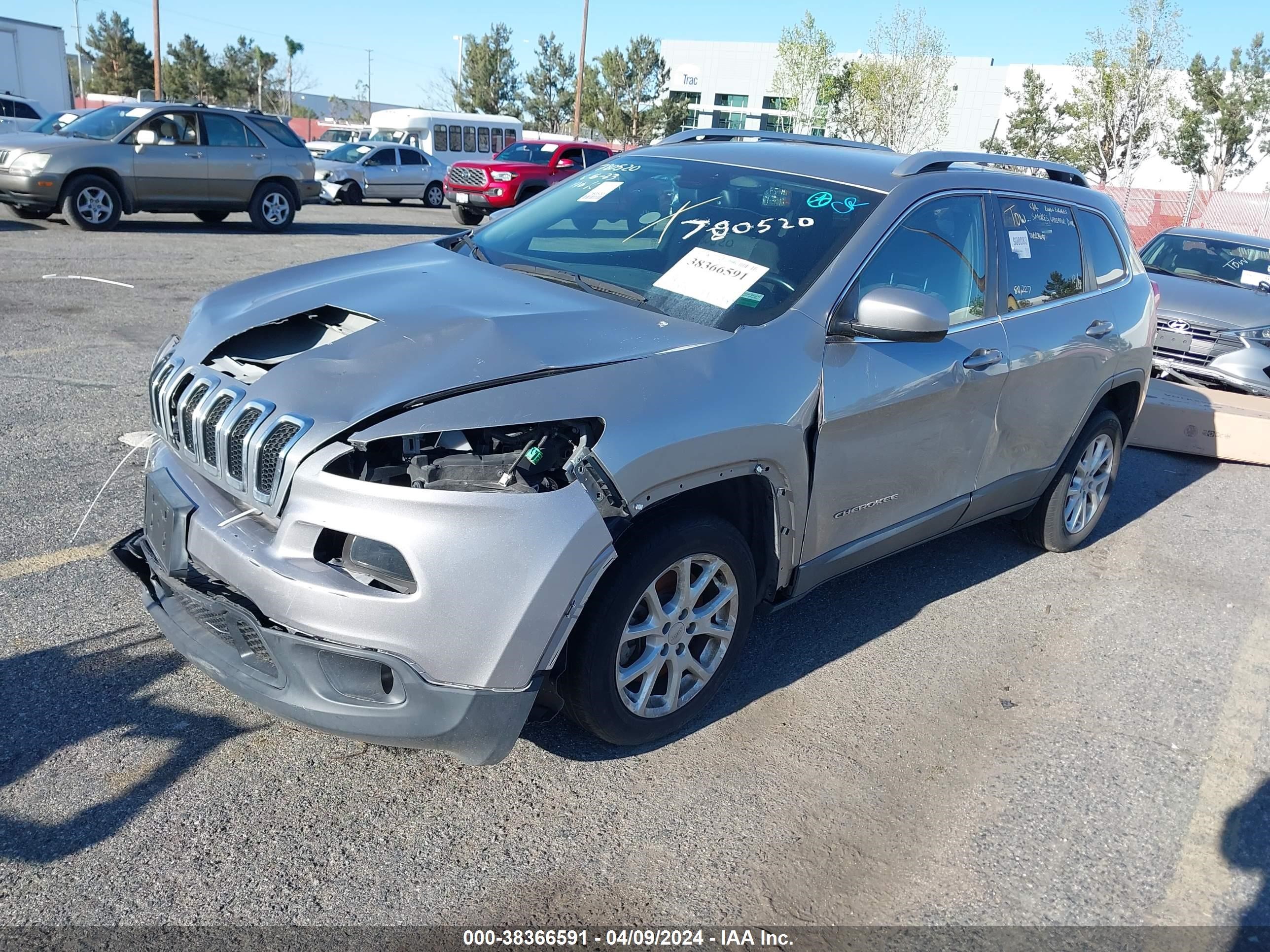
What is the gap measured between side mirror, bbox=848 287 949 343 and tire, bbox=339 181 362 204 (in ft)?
72.7

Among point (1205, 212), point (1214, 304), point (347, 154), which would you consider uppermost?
point (1205, 212)

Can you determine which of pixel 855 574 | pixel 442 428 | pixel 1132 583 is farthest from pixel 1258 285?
pixel 442 428

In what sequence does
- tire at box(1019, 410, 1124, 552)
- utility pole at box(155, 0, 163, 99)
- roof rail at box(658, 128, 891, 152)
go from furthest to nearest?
utility pole at box(155, 0, 163, 99), tire at box(1019, 410, 1124, 552), roof rail at box(658, 128, 891, 152)

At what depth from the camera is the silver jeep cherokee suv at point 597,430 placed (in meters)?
2.65

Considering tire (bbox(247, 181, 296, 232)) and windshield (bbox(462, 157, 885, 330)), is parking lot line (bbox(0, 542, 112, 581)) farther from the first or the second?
tire (bbox(247, 181, 296, 232))

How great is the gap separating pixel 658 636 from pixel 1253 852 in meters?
1.94

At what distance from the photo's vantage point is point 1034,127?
5272 cm

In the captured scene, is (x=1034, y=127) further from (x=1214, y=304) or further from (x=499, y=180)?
(x=1214, y=304)

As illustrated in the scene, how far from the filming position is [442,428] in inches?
105

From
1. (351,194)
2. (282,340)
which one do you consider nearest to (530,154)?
(351,194)

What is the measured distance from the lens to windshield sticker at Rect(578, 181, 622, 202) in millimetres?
4398

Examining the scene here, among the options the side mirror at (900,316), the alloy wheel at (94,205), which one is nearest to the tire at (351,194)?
the alloy wheel at (94,205)

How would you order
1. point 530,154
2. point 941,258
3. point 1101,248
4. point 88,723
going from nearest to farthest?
point 88,723, point 941,258, point 1101,248, point 530,154

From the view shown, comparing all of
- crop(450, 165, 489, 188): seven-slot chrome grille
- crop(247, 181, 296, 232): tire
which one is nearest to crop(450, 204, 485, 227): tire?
crop(450, 165, 489, 188): seven-slot chrome grille
